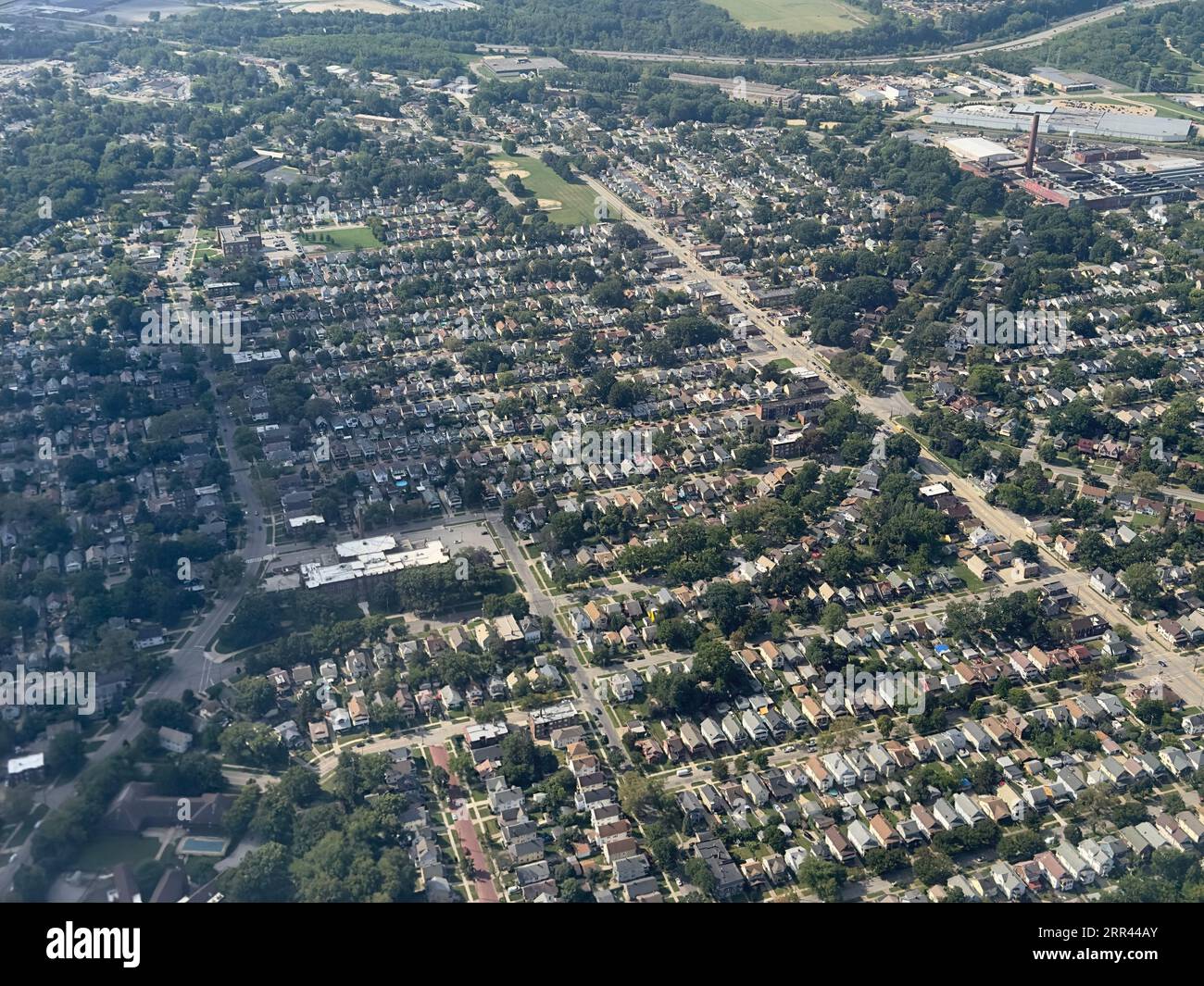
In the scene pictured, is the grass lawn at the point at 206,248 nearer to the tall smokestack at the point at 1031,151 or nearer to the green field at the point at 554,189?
the green field at the point at 554,189

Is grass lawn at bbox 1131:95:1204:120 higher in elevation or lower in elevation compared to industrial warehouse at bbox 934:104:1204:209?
higher

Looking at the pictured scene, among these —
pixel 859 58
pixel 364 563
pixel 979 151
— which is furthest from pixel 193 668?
pixel 859 58

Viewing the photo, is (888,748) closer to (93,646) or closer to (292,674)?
(292,674)

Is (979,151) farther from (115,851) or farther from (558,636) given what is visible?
(115,851)

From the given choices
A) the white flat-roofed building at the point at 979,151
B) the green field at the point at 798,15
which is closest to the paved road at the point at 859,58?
the green field at the point at 798,15

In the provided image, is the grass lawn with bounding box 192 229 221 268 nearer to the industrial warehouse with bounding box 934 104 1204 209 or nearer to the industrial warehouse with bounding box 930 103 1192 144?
the industrial warehouse with bounding box 934 104 1204 209

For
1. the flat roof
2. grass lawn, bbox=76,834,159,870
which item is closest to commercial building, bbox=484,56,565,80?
the flat roof
